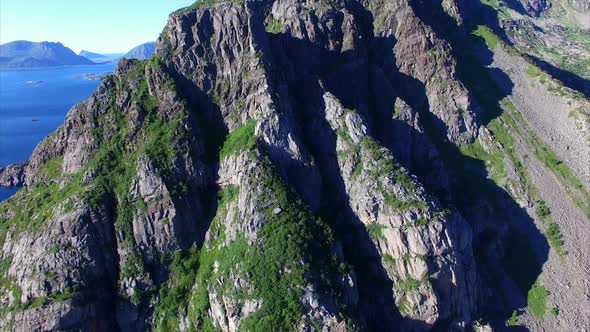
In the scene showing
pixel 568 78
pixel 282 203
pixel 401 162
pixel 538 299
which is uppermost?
pixel 568 78

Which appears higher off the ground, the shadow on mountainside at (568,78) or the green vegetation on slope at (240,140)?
the shadow on mountainside at (568,78)

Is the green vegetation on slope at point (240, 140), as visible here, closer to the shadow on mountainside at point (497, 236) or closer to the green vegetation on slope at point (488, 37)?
the shadow on mountainside at point (497, 236)

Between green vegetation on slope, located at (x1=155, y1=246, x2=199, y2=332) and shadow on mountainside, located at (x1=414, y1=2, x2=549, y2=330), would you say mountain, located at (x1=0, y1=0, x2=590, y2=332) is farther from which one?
shadow on mountainside, located at (x1=414, y1=2, x2=549, y2=330)

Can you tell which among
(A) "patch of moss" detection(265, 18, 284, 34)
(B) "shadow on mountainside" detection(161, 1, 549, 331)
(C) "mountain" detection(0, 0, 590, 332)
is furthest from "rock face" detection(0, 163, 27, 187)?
(A) "patch of moss" detection(265, 18, 284, 34)

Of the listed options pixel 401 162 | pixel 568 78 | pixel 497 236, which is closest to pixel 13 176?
pixel 401 162

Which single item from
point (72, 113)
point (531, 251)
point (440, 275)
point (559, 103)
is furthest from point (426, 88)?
point (72, 113)

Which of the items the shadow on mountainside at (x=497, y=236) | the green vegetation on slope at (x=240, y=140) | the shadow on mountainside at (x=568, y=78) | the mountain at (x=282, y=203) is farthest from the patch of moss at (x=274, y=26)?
the shadow on mountainside at (x=568, y=78)

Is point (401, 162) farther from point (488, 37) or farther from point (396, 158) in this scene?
point (488, 37)

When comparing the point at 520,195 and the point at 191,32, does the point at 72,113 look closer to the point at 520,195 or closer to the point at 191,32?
the point at 191,32
